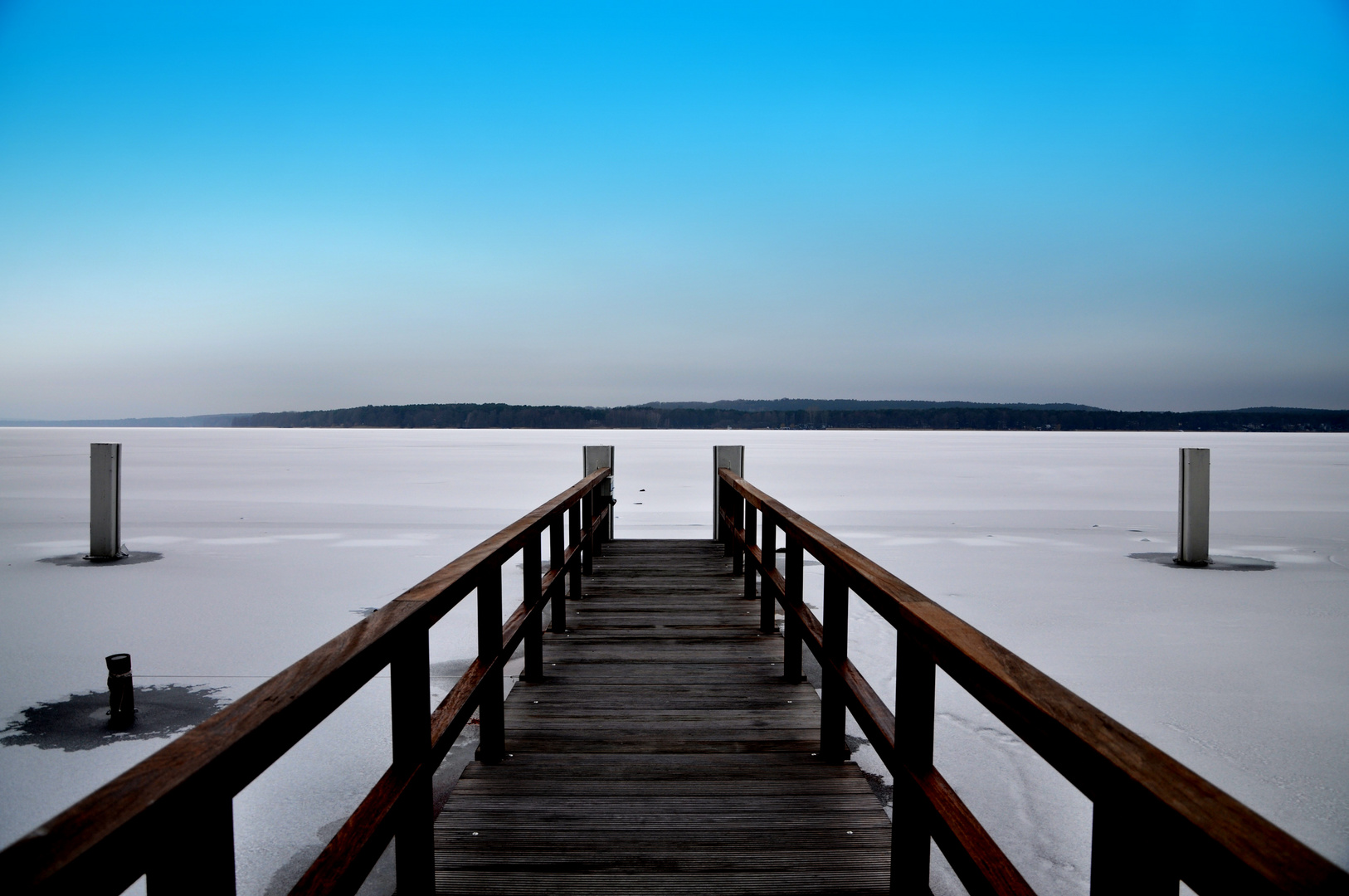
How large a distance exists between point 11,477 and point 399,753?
27.9 m

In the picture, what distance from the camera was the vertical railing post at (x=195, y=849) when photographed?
3.26 feet

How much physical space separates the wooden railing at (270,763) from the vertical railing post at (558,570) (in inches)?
60.6

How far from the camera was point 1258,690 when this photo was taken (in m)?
5.14

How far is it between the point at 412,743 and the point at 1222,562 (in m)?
10.6

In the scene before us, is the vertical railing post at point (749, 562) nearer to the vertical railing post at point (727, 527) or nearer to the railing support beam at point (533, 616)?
the vertical railing post at point (727, 527)

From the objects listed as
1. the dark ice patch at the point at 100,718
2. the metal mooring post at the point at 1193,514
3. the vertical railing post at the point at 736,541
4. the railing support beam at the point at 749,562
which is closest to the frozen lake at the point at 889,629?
the dark ice patch at the point at 100,718

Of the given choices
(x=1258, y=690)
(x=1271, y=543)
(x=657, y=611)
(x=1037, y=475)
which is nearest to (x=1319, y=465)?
(x=1037, y=475)

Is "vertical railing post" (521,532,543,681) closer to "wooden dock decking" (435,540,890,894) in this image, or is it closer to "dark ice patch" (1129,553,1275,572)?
"wooden dock decking" (435,540,890,894)

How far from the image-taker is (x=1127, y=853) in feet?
3.67

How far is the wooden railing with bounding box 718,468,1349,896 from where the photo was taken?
89 cm

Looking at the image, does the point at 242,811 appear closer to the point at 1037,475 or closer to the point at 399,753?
the point at 399,753

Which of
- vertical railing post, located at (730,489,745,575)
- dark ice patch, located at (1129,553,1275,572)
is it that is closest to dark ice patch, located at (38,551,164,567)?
vertical railing post, located at (730,489,745,575)

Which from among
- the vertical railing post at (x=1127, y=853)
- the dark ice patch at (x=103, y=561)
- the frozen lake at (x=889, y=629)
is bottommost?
the frozen lake at (x=889, y=629)

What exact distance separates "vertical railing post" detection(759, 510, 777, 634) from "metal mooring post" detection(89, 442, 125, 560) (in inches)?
295
